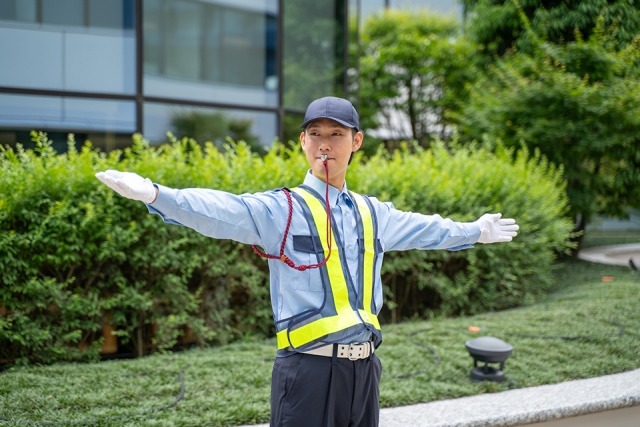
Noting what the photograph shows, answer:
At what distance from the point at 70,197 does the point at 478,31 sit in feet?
33.8

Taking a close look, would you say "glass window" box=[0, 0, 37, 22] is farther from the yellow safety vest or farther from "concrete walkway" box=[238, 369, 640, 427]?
the yellow safety vest

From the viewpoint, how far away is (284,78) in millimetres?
10773

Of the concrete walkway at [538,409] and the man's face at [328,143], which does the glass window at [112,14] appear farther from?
the man's face at [328,143]

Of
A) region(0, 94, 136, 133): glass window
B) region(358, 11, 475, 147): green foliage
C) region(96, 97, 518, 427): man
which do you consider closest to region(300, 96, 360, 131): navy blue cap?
region(96, 97, 518, 427): man

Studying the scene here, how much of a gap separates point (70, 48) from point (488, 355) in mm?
7048

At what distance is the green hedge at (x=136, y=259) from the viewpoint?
16.4 ft

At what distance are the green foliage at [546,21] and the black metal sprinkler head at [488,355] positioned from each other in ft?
25.6

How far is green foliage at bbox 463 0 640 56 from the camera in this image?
34.4ft

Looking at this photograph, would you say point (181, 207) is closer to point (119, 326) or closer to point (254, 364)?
point (254, 364)

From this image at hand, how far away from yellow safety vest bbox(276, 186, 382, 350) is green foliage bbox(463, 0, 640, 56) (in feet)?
32.1

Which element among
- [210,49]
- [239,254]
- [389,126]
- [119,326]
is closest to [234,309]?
[239,254]

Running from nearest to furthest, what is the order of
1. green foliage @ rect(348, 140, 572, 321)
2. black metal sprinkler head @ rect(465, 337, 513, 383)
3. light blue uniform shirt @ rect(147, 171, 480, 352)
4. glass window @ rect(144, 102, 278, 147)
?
Result: light blue uniform shirt @ rect(147, 171, 480, 352)
black metal sprinkler head @ rect(465, 337, 513, 383)
green foliage @ rect(348, 140, 572, 321)
glass window @ rect(144, 102, 278, 147)

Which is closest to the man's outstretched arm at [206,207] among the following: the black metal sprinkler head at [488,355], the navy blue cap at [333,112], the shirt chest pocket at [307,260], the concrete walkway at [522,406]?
the shirt chest pocket at [307,260]

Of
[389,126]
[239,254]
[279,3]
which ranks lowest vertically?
[239,254]
